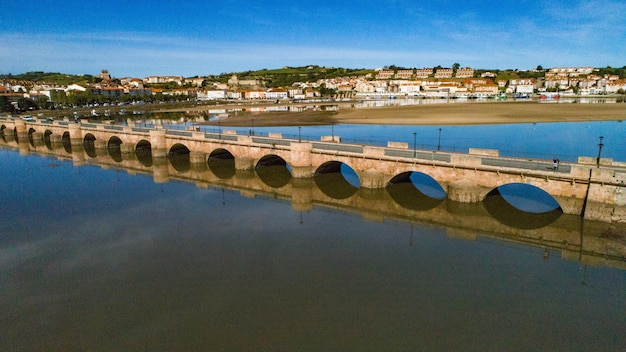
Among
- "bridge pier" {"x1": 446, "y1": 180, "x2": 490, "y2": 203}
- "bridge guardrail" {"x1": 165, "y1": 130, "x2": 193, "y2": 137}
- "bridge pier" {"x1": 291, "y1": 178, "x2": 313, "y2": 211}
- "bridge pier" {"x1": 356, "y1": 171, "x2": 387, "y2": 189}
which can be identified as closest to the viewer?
"bridge pier" {"x1": 446, "y1": 180, "x2": 490, "y2": 203}

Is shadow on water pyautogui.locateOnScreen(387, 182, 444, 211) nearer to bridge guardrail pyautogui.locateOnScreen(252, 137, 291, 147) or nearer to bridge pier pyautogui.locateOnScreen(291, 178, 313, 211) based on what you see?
bridge pier pyautogui.locateOnScreen(291, 178, 313, 211)

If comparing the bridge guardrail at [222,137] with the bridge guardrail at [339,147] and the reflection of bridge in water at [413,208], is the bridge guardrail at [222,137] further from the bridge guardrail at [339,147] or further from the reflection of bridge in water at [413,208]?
the bridge guardrail at [339,147]

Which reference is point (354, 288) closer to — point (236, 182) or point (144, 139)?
point (236, 182)

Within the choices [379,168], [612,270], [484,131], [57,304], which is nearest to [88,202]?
[57,304]

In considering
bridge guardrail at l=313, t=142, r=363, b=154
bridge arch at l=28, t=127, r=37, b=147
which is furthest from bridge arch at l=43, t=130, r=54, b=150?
bridge guardrail at l=313, t=142, r=363, b=154

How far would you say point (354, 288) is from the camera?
18562mm

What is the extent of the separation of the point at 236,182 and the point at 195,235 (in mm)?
14210

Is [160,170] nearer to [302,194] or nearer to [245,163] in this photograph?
[245,163]

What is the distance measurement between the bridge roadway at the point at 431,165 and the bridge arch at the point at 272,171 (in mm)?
700

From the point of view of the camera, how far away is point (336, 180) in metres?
38.2

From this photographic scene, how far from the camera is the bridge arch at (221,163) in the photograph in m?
42.9

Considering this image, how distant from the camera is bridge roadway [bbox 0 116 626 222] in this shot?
78.9 ft

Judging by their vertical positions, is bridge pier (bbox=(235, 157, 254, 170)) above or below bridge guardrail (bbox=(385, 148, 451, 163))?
below

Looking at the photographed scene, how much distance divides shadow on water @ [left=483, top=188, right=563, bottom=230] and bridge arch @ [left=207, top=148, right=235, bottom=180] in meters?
26.3
